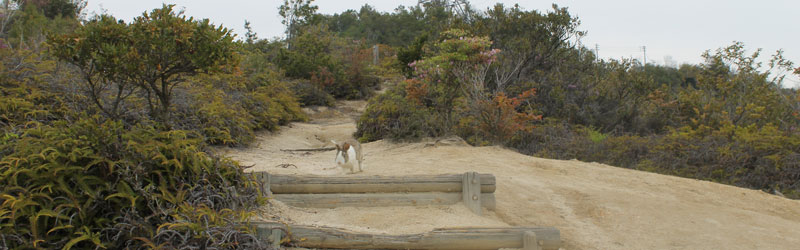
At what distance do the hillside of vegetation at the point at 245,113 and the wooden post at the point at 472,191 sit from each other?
6.50ft

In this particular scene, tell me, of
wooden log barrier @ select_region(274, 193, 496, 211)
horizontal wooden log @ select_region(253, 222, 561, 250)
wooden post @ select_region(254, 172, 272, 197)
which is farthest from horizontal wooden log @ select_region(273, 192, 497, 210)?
horizontal wooden log @ select_region(253, 222, 561, 250)

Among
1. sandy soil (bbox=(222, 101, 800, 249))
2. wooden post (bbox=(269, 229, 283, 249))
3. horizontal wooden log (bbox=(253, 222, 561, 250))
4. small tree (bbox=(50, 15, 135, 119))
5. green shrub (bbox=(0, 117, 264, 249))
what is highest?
small tree (bbox=(50, 15, 135, 119))

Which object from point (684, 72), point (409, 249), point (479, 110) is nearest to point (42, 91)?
point (409, 249)

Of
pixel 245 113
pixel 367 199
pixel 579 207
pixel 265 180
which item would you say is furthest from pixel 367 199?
pixel 245 113

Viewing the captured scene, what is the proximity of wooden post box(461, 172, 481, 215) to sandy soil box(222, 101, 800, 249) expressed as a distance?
0.10m

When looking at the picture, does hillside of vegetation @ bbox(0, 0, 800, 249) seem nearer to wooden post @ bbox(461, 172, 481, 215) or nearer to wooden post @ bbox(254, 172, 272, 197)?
wooden post @ bbox(254, 172, 272, 197)

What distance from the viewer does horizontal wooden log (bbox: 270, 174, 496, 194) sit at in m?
5.01

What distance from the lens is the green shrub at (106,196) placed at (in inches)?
123

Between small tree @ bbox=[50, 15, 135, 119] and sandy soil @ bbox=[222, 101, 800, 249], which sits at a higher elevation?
small tree @ bbox=[50, 15, 135, 119]

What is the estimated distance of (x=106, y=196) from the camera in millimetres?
3439

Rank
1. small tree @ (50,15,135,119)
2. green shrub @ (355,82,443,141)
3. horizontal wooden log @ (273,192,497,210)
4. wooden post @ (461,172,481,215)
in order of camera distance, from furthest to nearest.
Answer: green shrub @ (355,82,443,141), wooden post @ (461,172,481,215), horizontal wooden log @ (273,192,497,210), small tree @ (50,15,135,119)

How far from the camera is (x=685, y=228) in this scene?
539 centimetres

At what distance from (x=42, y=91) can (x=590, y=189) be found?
24.2 feet

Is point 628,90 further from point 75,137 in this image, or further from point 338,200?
point 75,137
